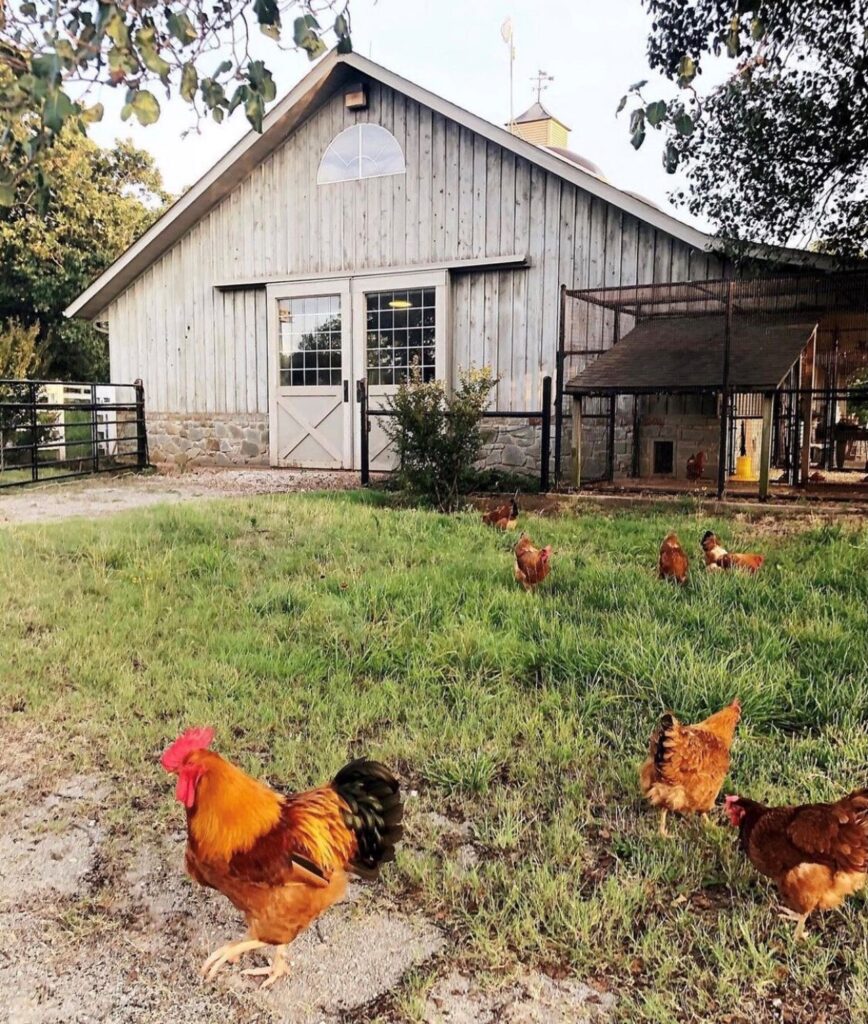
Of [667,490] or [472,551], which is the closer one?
[472,551]

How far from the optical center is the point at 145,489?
422 inches

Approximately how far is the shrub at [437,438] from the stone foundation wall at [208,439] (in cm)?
582

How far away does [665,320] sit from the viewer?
10.3 meters

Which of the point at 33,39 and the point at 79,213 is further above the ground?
the point at 79,213

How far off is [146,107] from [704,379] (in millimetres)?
7131

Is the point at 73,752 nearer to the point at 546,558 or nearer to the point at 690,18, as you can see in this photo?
the point at 546,558

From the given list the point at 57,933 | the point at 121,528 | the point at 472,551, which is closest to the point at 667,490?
the point at 472,551

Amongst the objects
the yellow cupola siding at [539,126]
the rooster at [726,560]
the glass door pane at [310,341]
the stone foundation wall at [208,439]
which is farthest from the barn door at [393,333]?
the yellow cupola siding at [539,126]

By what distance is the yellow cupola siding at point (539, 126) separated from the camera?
23766mm

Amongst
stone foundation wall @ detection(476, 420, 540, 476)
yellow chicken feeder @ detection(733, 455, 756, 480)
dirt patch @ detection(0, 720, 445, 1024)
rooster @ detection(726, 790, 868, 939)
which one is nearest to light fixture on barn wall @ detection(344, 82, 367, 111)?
stone foundation wall @ detection(476, 420, 540, 476)

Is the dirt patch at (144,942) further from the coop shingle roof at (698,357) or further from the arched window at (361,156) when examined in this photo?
the arched window at (361,156)

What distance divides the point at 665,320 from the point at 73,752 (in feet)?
30.0

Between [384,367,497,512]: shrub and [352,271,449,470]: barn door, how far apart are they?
3.36 metres

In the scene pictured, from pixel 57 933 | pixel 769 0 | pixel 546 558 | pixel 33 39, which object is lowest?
pixel 57 933
